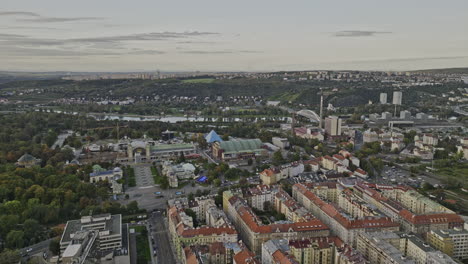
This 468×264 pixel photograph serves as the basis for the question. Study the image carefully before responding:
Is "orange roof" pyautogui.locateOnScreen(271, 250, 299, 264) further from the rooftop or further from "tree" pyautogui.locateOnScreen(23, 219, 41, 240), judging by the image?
"tree" pyautogui.locateOnScreen(23, 219, 41, 240)

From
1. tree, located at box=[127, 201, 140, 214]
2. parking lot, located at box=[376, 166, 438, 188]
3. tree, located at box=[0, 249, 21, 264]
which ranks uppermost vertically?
tree, located at box=[0, 249, 21, 264]

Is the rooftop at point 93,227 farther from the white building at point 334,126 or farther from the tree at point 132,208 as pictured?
the white building at point 334,126

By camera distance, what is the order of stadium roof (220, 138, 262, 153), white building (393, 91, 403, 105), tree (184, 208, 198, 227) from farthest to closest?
white building (393, 91, 403, 105), stadium roof (220, 138, 262, 153), tree (184, 208, 198, 227)

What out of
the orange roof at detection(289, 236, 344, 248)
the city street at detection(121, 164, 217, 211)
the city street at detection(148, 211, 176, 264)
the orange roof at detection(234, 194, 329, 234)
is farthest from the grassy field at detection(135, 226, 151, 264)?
the orange roof at detection(289, 236, 344, 248)

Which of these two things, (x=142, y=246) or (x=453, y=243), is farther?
(x=142, y=246)

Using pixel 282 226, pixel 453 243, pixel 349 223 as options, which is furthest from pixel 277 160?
pixel 453 243

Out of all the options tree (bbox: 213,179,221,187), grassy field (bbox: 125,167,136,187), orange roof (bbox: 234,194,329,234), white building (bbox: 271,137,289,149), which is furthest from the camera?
white building (bbox: 271,137,289,149)

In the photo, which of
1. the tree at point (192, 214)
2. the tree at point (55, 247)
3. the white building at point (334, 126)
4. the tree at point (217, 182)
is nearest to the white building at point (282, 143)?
the white building at point (334, 126)

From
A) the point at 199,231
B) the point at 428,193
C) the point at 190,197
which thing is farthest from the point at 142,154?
Answer: the point at 428,193

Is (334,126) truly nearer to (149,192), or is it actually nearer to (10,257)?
(149,192)

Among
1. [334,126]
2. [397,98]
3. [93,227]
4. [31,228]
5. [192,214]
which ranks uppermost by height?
[397,98]
